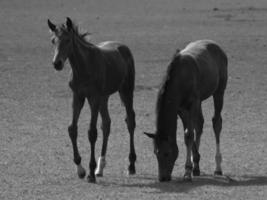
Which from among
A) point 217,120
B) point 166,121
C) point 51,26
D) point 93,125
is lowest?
point 217,120

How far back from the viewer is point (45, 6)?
175 ft

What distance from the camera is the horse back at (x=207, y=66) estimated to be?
1125 cm

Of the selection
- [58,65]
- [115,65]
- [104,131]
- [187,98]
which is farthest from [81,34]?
[187,98]

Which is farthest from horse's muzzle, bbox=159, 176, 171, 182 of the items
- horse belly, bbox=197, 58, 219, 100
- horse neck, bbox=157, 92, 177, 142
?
horse belly, bbox=197, 58, 219, 100

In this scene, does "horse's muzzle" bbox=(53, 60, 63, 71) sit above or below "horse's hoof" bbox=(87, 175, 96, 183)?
above

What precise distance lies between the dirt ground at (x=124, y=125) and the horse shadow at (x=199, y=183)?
0.04 ft

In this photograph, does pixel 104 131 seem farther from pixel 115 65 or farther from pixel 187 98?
pixel 187 98

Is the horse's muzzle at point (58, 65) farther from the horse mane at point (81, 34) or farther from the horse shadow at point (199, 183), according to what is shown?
→ the horse shadow at point (199, 183)

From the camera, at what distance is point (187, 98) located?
1077 cm

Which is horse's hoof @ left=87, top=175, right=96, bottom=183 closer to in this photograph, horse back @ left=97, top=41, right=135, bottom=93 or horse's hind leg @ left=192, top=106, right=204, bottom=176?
horse back @ left=97, top=41, right=135, bottom=93

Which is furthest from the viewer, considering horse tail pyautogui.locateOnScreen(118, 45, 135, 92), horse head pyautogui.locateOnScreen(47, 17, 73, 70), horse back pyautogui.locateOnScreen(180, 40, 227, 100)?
horse tail pyautogui.locateOnScreen(118, 45, 135, 92)

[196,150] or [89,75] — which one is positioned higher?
[89,75]

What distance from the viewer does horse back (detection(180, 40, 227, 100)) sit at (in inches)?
443

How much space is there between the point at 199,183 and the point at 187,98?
41.5 inches
